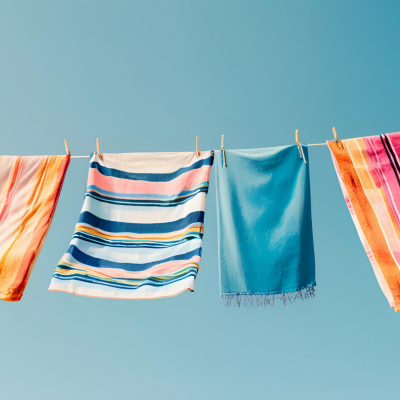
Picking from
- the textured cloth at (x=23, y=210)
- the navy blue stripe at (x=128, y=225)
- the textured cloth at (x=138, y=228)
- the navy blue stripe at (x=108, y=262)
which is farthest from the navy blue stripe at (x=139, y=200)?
the navy blue stripe at (x=108, y=262)

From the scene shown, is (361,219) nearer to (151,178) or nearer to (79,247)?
(151,178)

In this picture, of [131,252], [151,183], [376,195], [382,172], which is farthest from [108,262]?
[382,172]

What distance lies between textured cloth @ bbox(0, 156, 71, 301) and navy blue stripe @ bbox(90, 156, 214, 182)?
269 millimetres

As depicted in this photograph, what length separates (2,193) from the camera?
2.89m

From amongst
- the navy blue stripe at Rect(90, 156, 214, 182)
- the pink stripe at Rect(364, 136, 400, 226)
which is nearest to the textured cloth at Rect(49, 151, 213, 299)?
the navy blue stripe at Rect(90, 156, 214, 182)

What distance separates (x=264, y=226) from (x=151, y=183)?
2.68 ft

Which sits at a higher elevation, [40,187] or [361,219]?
[40,187]

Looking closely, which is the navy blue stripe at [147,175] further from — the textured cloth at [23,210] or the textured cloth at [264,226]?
the textured cloth at [23,210]

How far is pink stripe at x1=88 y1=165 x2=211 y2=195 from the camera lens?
280 cm

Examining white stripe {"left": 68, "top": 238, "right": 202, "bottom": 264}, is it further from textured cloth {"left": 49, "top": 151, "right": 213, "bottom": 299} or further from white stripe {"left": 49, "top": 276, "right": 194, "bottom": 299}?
white stripe {"left": 49, "top": 276, "right": 194, "bottom": 299}

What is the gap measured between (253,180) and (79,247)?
1.15 m

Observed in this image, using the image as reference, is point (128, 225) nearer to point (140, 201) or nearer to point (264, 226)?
point (140, 201)

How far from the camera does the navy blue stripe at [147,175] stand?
286 cm

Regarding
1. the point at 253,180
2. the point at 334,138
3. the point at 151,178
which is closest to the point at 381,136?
the point at 334,138
